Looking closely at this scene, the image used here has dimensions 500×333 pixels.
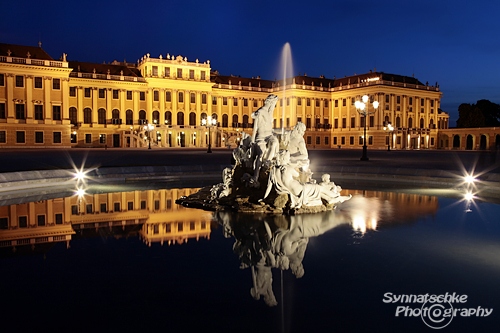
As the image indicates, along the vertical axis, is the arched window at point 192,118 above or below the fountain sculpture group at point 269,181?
above

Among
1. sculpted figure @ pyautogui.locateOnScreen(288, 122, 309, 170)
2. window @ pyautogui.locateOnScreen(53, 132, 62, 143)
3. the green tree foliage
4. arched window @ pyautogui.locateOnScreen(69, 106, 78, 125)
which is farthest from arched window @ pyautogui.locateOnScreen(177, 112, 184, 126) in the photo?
sculpted figure @ pyautogui.locateOnScreen(288, 122, 309, 170)

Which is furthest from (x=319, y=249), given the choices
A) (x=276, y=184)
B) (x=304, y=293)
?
(x=276, y=184)

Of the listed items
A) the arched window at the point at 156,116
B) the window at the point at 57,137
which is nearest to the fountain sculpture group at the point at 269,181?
the window at the point at 57,137

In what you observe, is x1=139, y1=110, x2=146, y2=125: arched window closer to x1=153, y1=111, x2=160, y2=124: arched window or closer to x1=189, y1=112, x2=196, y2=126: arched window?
x1=153, y1=111, x2=160, y2=124: arched window

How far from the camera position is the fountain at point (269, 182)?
906 centimetres

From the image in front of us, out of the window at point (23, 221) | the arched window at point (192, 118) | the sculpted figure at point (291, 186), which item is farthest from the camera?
the arched window at point (192, 118)

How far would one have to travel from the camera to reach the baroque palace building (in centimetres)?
5356

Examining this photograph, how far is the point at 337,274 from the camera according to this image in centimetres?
511

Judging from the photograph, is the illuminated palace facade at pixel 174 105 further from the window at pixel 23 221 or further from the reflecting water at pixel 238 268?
the reflecting water at pixel 238 268

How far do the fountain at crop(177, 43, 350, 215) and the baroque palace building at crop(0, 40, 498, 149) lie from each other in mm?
43367

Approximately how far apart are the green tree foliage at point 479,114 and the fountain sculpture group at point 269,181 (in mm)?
75472

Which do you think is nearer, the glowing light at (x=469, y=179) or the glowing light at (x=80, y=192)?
the glowing light at (x=80, y=192)

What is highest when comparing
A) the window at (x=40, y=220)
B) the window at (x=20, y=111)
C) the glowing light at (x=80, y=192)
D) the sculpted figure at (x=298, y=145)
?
the window at (x=20, y=111)

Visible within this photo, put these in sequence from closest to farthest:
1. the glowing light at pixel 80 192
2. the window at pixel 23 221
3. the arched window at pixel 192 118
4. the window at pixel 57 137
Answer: the window at pixel 23 221
the glowing light at pixel 80 192
the window at pixel 57 137
the arched window at pixel 192 118
